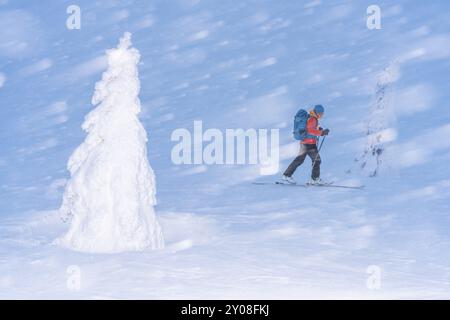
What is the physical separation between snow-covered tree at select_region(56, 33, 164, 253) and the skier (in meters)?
2.37

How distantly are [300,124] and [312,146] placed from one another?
15.5 inches

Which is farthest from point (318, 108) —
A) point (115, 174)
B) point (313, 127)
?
point (115, 174)

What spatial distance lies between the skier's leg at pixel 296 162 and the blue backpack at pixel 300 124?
17 cm

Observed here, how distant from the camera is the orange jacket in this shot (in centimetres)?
1400

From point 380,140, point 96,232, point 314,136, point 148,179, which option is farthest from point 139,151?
point 380,140

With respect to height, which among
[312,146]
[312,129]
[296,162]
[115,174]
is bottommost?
[115,174]

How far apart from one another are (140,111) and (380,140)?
12.6ft

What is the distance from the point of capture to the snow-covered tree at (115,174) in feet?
42.0

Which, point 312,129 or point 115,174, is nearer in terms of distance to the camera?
point 115,174

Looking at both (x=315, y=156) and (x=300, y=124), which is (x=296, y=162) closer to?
(x=315, y=156)

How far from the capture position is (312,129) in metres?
14.0

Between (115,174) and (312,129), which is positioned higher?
(312,129)

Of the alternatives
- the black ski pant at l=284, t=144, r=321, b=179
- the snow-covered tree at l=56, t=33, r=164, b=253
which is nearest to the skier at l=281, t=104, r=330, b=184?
the black ski pant at l=284, t=144, r=321, b=179

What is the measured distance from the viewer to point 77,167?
13.0 m
